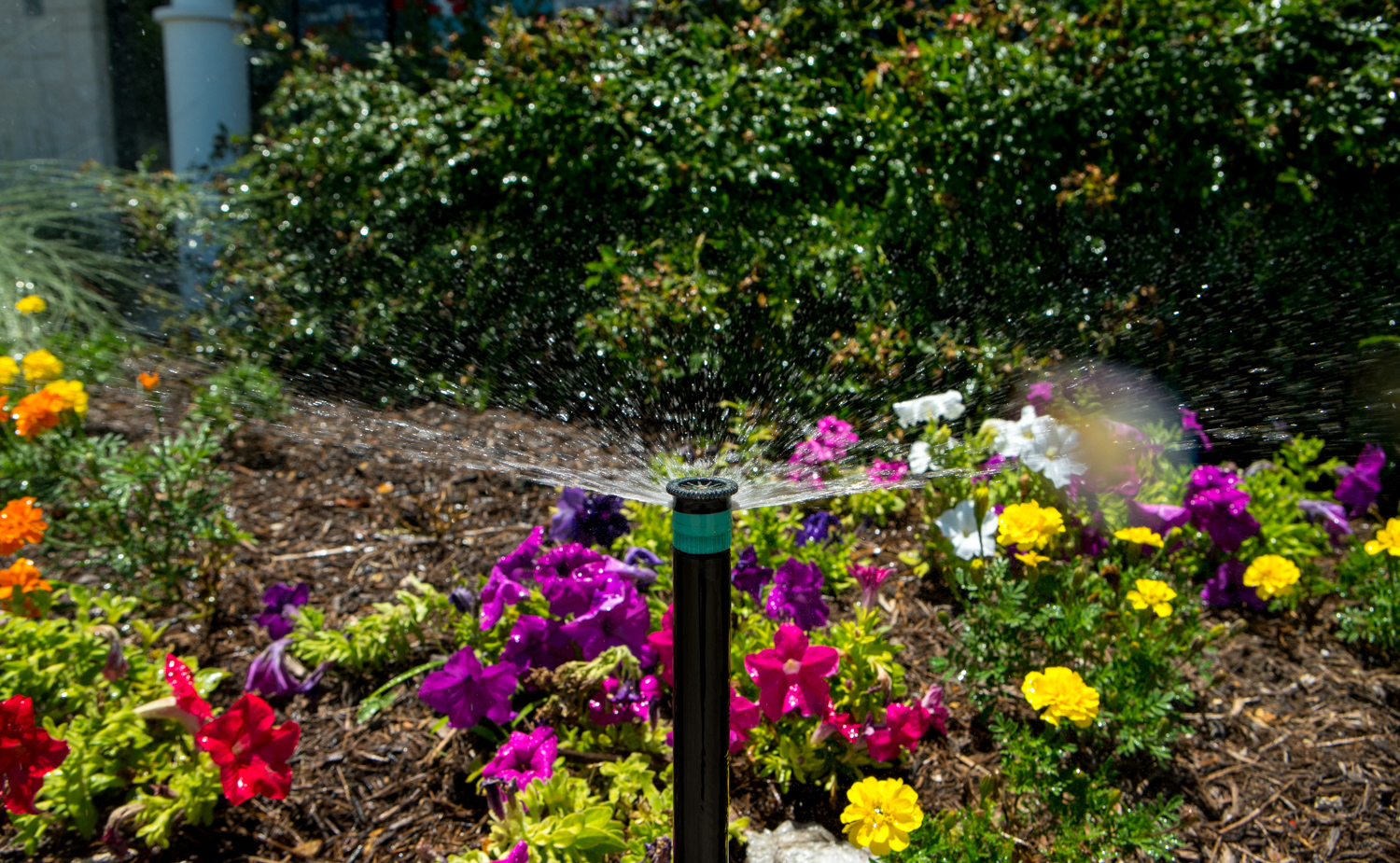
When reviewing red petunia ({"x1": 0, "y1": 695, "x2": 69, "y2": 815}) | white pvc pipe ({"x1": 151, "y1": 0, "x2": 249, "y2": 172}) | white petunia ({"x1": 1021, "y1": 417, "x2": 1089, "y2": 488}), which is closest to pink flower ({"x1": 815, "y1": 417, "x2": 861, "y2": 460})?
white petunia ({"x1": 1021, "y1": 417, "x2": 1089, "y2": 488})

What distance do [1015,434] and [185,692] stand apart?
7.21ft

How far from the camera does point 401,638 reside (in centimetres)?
226

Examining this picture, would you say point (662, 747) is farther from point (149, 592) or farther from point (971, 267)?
point (971, 267)

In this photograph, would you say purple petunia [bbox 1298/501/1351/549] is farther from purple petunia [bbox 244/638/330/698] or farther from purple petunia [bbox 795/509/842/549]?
purple petunia [bbox 244/638/330/698]

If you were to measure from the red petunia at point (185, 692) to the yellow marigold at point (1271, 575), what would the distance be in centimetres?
240

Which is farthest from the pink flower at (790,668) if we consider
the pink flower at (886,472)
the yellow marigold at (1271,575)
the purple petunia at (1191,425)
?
the purple petunia at (1191,425)

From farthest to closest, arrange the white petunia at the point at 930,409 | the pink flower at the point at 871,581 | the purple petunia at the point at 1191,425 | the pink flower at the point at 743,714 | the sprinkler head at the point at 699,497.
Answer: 1. the white petunia at the point at 930,409
2. the purple petunia at the point at 1191,425
3. the pink flower at the point at 871,581
4. the pink flower at the point at 743,714
5. the sprinkler head at the point at 699,497

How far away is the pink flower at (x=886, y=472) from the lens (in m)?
2.52

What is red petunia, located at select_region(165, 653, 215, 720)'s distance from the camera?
1800 millimetres

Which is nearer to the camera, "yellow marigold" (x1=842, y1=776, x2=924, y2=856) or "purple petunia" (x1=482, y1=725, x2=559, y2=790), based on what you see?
"yellow marigold" (x1=842, y1=776, x2=924, y2=856)

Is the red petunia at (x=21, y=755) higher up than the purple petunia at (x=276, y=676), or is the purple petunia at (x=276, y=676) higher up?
the red petunia at (x=21, y=755)

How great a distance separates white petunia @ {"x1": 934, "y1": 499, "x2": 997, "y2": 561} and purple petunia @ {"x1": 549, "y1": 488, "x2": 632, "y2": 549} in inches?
36.0

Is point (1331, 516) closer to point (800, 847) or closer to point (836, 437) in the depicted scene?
point (836, 437)

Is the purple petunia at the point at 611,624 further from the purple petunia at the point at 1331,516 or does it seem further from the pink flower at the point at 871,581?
the purple petunia at the point at 1331,516
